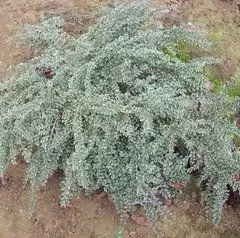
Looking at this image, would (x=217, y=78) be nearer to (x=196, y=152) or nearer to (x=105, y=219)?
(x=196, y=152)

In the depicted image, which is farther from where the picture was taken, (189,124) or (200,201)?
(200,201)

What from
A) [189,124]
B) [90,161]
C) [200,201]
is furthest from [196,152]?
[90,161]

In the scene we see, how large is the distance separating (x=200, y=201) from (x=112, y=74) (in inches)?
43.2

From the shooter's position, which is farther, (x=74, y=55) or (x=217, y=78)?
(x=217, y=78)

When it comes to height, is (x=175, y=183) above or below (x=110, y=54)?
below

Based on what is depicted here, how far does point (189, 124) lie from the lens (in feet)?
11.5

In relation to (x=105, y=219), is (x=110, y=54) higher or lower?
higher

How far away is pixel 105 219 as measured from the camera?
371cm

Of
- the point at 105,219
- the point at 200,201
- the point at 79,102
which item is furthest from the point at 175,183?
the point at 79,102

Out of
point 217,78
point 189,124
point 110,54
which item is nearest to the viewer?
point 189,124

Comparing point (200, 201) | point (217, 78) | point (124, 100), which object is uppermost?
point (124, 100)

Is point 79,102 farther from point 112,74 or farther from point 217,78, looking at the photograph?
point 217,78

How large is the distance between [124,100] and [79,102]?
1.00 feet

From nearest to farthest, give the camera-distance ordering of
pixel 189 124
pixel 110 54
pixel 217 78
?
1. pixel 189 124
2. pixel 110 54
3. pixel 217 78
